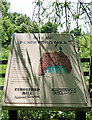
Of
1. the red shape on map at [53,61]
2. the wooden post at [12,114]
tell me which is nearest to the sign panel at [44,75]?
the red shape on map at [53,61]

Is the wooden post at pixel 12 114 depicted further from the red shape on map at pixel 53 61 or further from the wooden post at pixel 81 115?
the wooden post at pixel 81 115

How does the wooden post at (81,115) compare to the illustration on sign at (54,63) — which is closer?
the wooden post at (81,115)

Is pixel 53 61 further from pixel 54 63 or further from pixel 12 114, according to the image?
pixel 12 114

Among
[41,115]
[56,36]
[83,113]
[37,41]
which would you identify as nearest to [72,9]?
[56,36]

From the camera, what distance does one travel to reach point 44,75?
1.26 meters

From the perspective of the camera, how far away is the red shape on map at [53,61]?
1.31 meters

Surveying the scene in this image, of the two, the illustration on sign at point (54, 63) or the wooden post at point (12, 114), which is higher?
the illustration on sign at point (54, 63)

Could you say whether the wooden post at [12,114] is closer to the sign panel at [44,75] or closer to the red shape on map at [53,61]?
the sign panel at [44,75]

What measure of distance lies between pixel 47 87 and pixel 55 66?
0.20m

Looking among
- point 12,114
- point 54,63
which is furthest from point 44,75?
point 12,114

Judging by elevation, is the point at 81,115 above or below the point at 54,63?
below

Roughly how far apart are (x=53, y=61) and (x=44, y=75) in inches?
6.1

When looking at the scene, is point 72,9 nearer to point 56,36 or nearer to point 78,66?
point 56,36

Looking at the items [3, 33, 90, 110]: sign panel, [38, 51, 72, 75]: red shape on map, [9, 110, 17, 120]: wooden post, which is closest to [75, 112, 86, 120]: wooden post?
[3, 33, 90, 110]: sign panel
